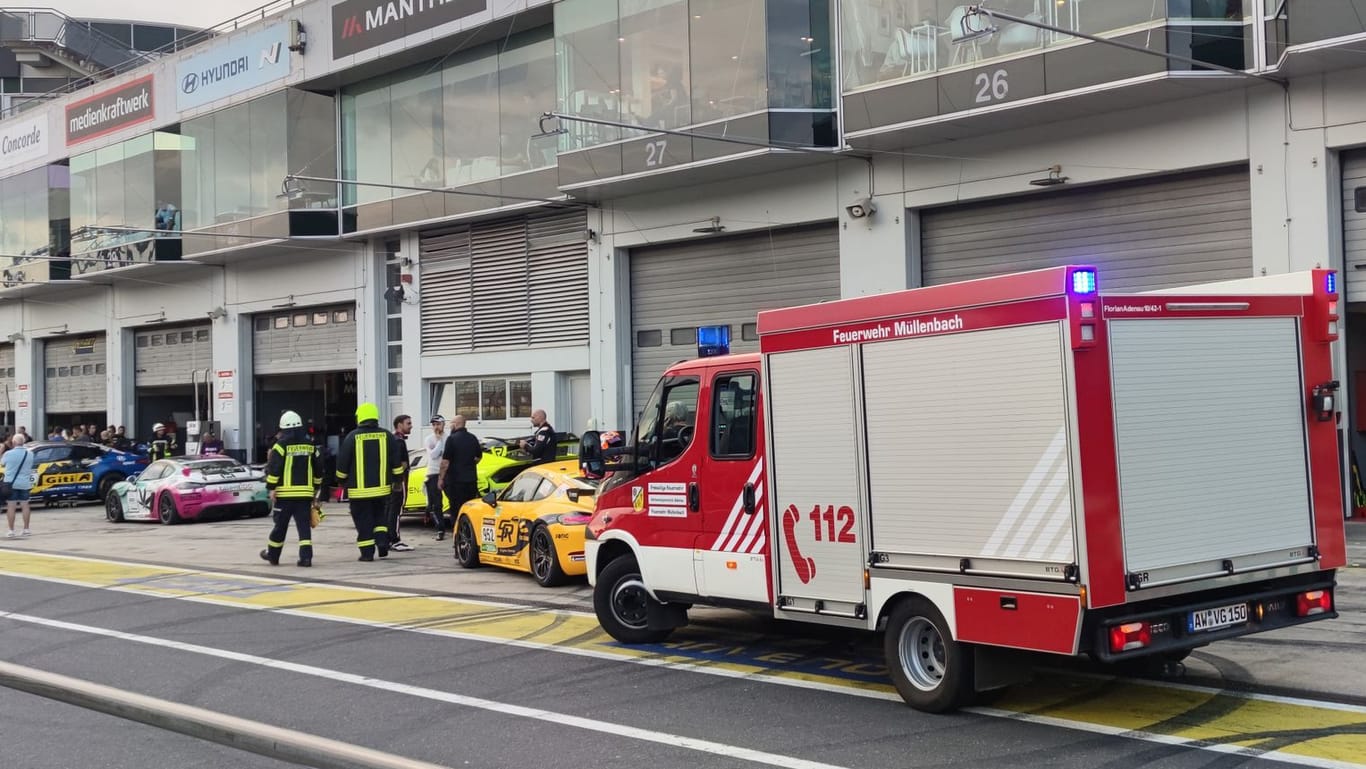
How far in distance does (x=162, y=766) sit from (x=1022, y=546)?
468 cm

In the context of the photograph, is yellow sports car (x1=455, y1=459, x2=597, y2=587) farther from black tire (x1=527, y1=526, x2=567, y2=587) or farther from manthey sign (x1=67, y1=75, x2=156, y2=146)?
manthey sign (x1=67, y1=75, x2=156, y2=146)

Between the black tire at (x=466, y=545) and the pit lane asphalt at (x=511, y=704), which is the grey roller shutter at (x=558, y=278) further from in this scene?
the pit lane asphalt at (x=511, y=704)

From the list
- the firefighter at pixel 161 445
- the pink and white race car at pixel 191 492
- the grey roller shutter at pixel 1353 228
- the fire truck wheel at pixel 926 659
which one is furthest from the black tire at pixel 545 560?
the firefighter at pixel 161 445

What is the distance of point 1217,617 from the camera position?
6.73 metres

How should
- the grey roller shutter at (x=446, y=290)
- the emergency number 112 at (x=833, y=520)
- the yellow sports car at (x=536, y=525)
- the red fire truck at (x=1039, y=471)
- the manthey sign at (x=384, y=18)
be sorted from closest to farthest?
the red fire truck at (x=1039, y=471) → the emergency number 112 at (x=833, y=520) → the yellow sports car at (x=536, y=525) → the manthey sign at (x=384, y=18) → the grey roller shutter at (x=446, y=290)

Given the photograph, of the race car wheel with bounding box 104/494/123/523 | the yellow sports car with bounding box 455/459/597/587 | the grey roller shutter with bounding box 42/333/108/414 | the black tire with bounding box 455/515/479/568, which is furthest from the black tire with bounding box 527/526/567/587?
the grey roller shutter with bounding box 42/333/108/414

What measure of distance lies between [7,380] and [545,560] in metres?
41.7

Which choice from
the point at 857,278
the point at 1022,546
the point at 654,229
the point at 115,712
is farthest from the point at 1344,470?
the point at 115,712

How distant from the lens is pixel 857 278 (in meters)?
20.3

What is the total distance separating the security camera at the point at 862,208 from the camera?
1994 centimetres

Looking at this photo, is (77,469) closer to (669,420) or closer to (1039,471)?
(669,420)

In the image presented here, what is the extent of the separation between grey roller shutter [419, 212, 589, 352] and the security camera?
6.88m

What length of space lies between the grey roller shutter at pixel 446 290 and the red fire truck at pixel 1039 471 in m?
20.4

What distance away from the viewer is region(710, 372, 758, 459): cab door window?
8.54 meters
